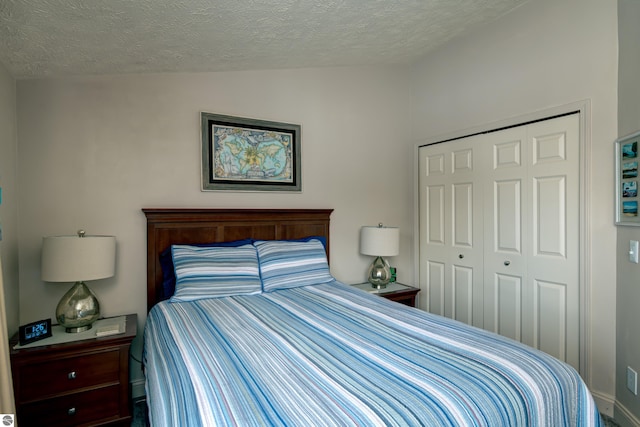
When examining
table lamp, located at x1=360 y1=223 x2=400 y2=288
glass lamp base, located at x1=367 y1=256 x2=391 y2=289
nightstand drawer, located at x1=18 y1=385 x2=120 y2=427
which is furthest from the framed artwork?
nightstand drawer, located at x1=18 y1=385 x2=120 y2=427

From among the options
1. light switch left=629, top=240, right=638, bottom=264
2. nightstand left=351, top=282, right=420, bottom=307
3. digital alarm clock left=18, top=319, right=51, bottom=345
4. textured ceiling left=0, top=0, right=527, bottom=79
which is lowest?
nightstand left=351, top=282, right=420, bottom=307

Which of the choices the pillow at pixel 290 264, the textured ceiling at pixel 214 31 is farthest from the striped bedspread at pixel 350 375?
the textured ceiling at pixel 214 31

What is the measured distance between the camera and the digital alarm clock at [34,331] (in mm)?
1781

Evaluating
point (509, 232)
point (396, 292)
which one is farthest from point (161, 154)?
point (509, 232)

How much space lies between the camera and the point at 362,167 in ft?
11.1

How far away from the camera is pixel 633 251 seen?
1.89 meters

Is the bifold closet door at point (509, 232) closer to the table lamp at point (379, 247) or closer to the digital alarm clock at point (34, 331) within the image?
the table lamp at point (379, 247)

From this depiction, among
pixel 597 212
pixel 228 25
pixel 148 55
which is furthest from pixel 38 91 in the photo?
pixel 597 212

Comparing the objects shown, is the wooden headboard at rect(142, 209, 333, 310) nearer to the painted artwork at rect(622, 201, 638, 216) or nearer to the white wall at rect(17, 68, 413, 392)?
the white wall at rect(17, 68, 413, 392)

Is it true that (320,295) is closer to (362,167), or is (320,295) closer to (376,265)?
(376,265)

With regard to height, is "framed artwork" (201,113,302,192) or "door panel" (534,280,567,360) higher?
"framed artwork" (201,113,302,192)

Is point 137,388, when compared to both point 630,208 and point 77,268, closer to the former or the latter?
point 77,268

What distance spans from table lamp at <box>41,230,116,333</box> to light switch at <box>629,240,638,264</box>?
3.00 metres

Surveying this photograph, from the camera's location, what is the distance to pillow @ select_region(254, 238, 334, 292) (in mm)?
2490
